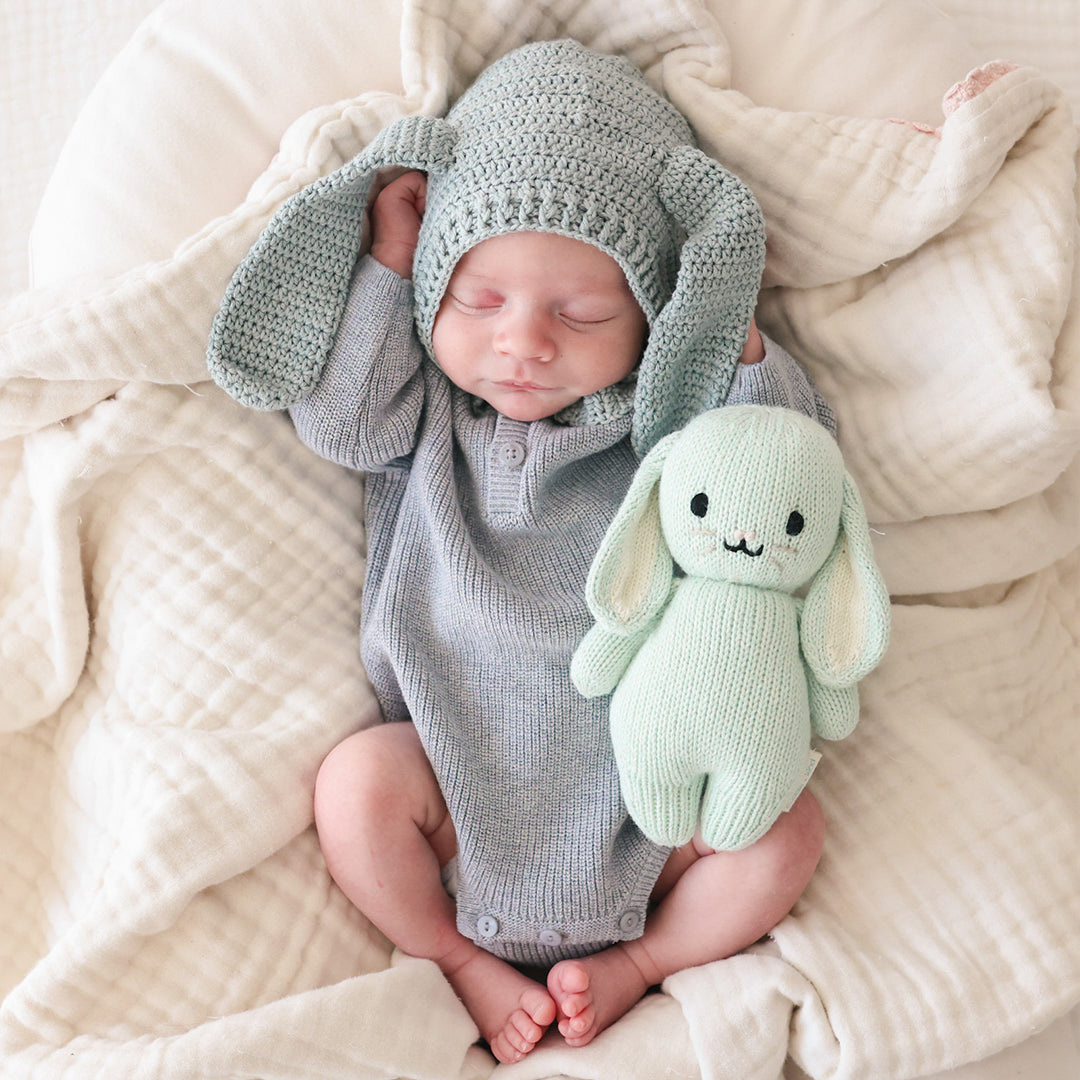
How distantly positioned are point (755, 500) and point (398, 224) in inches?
20.5

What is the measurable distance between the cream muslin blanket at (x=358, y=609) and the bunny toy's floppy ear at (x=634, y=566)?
0.31 metres

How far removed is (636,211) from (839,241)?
24 centimetres

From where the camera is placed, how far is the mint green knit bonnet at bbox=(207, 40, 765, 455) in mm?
1063

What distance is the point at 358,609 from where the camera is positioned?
49.6 inches

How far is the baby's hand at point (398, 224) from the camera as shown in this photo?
1.19m

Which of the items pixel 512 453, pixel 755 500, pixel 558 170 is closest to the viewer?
pixel 755 500

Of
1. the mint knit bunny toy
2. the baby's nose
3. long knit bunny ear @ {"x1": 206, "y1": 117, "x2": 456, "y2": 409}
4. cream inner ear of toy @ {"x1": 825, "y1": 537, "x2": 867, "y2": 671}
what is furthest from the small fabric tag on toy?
long knit bunny ear @ {"x1": 206, "y1": 117, "x2": 456, "y2": 409}

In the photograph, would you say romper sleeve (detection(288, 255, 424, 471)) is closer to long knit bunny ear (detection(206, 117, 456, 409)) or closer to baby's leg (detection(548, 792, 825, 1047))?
long knit bunny ear (detection(206, 117, 456, 409))

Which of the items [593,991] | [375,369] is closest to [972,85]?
[375,369]

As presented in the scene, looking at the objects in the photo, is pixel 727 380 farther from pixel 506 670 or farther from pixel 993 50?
pixel 993 50

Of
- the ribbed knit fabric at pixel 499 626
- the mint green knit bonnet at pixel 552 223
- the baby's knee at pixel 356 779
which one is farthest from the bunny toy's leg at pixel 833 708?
the baby's knee at pixel 356 779

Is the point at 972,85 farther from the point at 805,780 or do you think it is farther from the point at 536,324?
the point at 805,780

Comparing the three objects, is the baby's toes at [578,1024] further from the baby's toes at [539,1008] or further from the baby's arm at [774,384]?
the baby's arm at [774,384]

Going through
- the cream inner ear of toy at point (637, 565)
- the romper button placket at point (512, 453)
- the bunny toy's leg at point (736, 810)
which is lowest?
the bunny toy's leg at point (736, 810)
